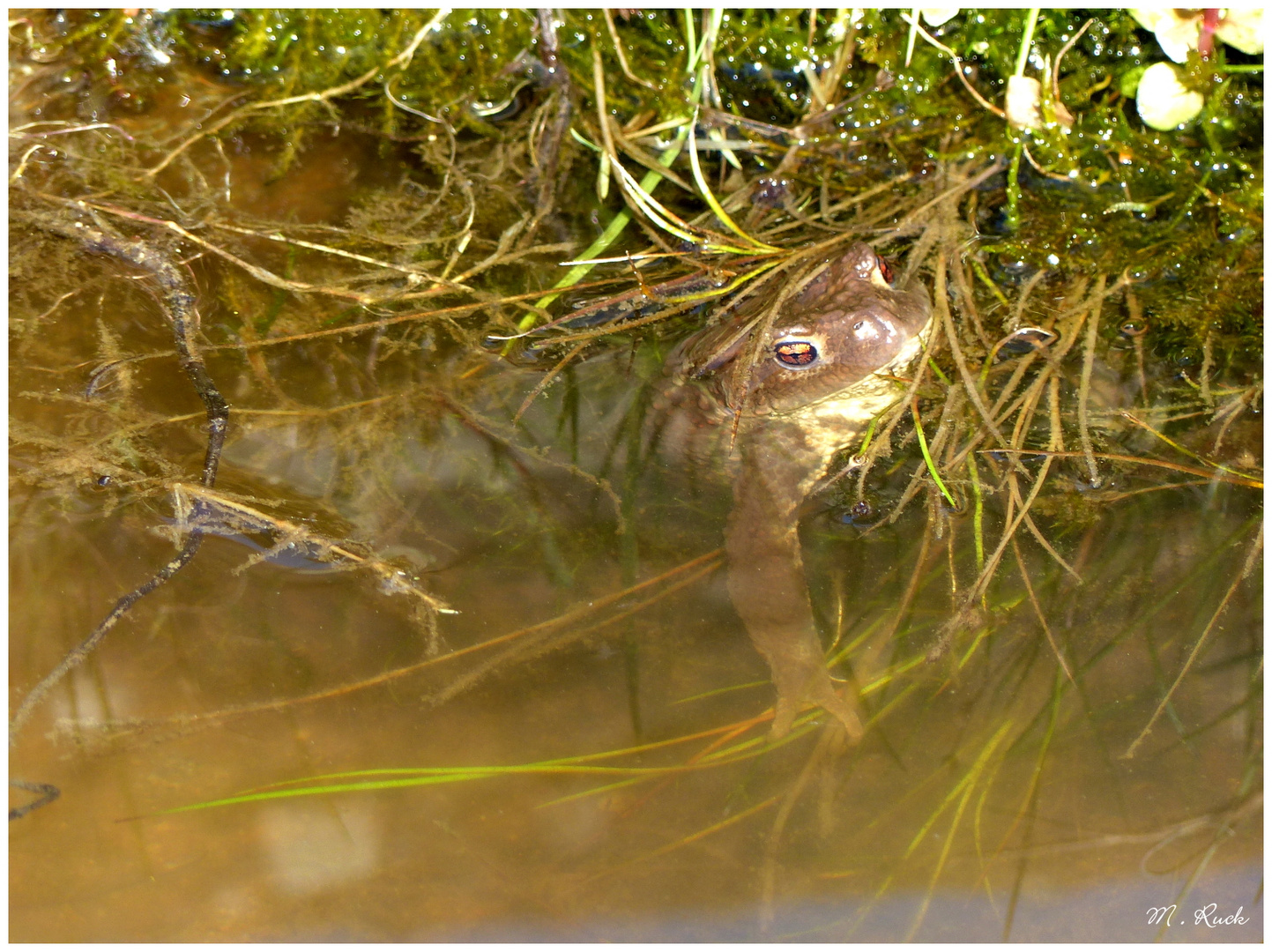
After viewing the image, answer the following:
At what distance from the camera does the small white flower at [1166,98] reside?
8.04ft

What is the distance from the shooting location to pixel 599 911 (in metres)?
1.84

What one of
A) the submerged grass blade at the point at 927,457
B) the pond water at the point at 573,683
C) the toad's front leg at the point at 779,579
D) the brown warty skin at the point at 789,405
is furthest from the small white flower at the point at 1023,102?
the toad's front leg at the point at 779,579

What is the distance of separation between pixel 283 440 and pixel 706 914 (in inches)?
69.5

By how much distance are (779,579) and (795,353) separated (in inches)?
29.1

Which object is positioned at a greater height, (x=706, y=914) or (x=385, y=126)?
(x=385, y=126)

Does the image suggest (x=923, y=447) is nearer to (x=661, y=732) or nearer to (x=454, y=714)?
(x=661, y=732)

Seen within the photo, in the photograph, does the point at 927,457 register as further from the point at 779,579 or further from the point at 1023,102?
the point at 1023,102

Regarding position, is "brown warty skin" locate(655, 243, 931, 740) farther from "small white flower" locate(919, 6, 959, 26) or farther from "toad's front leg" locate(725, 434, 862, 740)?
"small white flower" locate(919, 6, 959, 26)

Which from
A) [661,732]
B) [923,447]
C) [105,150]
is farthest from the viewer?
[105,150]

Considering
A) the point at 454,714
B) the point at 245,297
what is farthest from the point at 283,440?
the point at 454,714

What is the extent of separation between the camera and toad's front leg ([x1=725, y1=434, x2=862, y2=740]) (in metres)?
2.00

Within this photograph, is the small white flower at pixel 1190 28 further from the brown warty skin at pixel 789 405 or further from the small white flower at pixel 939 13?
the brown warty skin at pixel 789 405

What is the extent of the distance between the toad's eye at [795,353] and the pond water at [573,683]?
0.40 meters

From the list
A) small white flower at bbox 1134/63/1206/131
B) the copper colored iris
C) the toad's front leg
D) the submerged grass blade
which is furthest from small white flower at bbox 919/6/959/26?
the toad's front leg
